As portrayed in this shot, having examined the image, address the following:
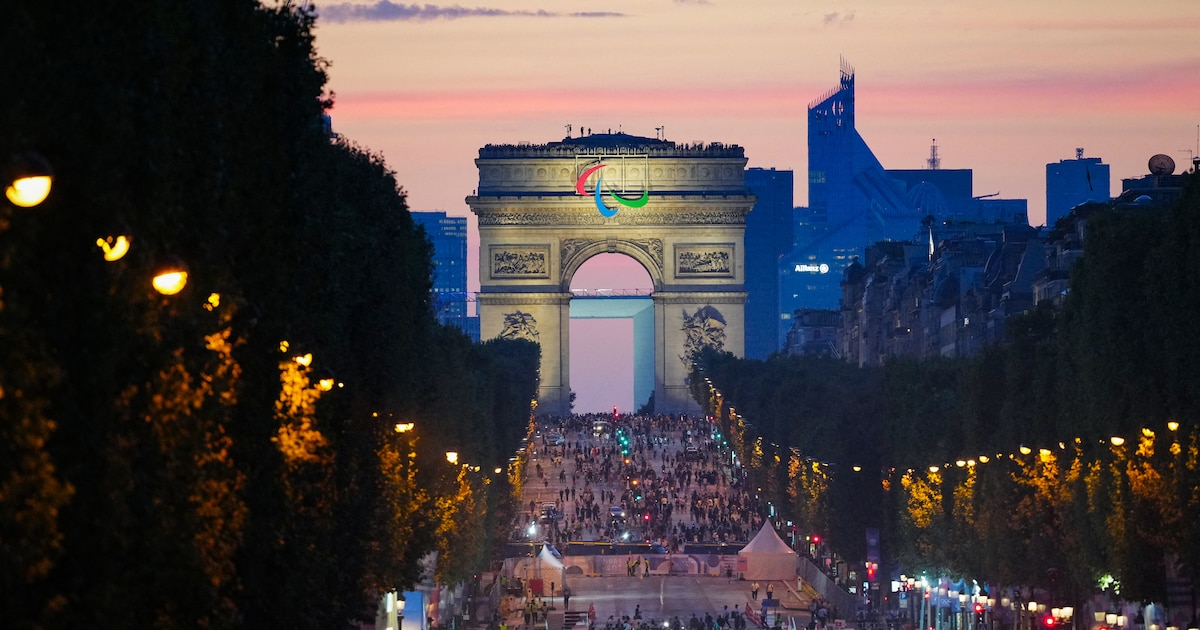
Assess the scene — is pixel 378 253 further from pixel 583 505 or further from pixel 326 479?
pixel 583 505

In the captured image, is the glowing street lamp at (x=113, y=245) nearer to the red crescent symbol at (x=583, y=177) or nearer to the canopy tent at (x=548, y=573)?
the canopy tent at (x=548, y=573)

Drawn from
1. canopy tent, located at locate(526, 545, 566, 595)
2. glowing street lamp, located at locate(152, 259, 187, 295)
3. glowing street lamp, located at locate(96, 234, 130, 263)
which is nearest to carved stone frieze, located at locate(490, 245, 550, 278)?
canopy tent, located at locate(526, 545, 566, 595)

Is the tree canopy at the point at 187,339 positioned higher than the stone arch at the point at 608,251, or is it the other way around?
the stone arch at the point at 608,251

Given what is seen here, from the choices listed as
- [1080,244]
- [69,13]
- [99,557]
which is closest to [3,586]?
[99,557]

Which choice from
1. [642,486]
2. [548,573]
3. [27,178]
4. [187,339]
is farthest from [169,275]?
[642,486]

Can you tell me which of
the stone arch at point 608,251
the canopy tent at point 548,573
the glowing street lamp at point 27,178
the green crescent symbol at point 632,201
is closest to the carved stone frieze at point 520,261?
the stone arch at point 608,251

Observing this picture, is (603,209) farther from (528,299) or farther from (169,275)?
(169,275)
